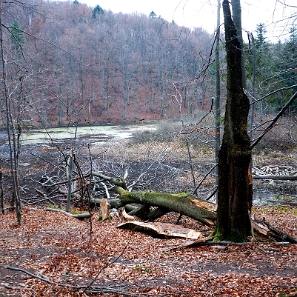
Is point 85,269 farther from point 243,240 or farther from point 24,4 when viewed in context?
point 24,4

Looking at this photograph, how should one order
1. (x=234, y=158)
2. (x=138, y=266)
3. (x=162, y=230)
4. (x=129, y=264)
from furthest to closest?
(x=162, y=230), (x=234, y=158), (x=129, y=264), (x=138, y=266)

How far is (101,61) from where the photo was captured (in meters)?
69.4

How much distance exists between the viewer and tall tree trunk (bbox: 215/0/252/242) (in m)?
6.59

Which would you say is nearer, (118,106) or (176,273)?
(176,273)

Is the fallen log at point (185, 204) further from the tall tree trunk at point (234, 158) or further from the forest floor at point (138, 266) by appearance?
the tall tree trunk at point (234, 158)

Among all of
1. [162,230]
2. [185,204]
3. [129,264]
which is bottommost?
[162,230]

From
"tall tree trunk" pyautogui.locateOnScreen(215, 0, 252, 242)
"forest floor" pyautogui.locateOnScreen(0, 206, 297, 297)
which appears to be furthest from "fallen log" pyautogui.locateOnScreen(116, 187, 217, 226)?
"tall tree trunk" pyautogui.locateOnScreen(215, 0, 252, 242)

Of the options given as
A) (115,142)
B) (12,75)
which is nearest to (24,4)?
(12,75)

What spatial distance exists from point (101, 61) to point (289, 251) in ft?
219

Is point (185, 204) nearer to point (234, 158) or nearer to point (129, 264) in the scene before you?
point (234, 158)

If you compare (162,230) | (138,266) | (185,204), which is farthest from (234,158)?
(162,230)

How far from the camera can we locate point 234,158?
22.1 ft

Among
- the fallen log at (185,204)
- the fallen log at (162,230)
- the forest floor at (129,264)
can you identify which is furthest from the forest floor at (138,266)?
the fallen log at (185,204)

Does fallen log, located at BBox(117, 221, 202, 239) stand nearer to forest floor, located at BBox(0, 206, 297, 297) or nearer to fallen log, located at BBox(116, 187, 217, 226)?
forest floor, located at BBox(0, 206, 297, 297)
